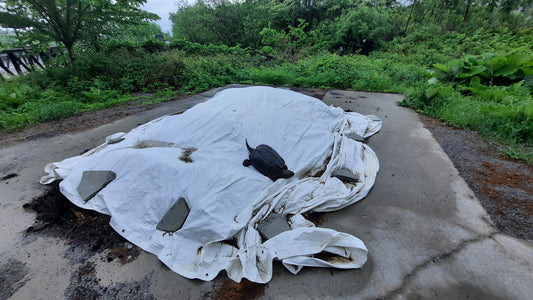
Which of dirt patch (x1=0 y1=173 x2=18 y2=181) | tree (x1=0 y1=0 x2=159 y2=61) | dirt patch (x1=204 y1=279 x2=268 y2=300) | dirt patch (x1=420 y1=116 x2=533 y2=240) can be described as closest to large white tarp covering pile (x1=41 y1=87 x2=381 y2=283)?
dirt patch (x1=204 y1=279 x2=268 y2=300)

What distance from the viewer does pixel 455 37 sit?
37.2ft

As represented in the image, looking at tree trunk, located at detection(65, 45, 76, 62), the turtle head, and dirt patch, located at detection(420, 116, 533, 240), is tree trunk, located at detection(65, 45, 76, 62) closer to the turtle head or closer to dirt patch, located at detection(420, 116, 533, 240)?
the turtle head

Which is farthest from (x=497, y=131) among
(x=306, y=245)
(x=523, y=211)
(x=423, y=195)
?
(x=306, y=245)

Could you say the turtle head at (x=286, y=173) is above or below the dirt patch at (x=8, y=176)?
above

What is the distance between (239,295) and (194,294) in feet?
1.02

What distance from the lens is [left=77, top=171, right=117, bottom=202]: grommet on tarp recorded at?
2.13 m

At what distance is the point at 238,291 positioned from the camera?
1.44 metres

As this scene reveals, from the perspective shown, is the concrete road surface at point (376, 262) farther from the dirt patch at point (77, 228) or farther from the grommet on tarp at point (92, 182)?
the grommet on tarp at point (92, 182)

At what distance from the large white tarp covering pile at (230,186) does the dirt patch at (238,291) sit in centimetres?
5

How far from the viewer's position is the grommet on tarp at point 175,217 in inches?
70.3

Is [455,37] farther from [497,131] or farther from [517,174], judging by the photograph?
[517,174]

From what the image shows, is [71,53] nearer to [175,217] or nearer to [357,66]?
[175,217]

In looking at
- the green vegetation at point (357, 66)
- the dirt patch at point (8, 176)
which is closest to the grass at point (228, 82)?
the green vegetation at point (357, 66)

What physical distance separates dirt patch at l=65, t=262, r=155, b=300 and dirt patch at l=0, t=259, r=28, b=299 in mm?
362
